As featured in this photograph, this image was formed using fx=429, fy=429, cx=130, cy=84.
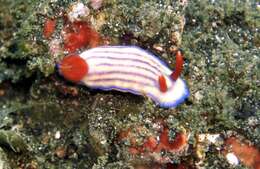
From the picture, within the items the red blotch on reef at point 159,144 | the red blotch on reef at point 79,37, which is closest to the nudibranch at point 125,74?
the red blotch on reef at point 79,37

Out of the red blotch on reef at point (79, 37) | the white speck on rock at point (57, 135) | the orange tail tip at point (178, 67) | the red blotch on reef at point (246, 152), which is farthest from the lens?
the white speck on rock at point (57, 135)

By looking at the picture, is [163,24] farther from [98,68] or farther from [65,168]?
[65,168]

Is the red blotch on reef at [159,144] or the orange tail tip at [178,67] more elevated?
the orange tail tip at [178,67]

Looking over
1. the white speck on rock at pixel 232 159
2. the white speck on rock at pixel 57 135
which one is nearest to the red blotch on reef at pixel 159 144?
the white speck on rock at pixel 232 159

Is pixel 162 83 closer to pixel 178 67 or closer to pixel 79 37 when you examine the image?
pixel 178 67

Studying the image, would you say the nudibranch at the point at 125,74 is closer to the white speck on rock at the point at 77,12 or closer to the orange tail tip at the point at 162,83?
the orange tail tip at the point at 162,83

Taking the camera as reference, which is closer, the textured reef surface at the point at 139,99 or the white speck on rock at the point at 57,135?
the textured reef surface at the point at 139,99

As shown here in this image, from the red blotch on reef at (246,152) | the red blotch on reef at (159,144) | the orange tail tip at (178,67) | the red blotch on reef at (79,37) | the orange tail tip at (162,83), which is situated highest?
the red blotch on reef at (79,37)

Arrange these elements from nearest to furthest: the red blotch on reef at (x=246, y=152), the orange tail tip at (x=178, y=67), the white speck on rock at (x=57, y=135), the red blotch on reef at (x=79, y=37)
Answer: the orange tail tip at (x=178, y=67) → the red blotch on reef at (x=246, y=152) → the red blotch on reef at (x=79, y=37) → the white speck on rock at (x=57, y=135)
